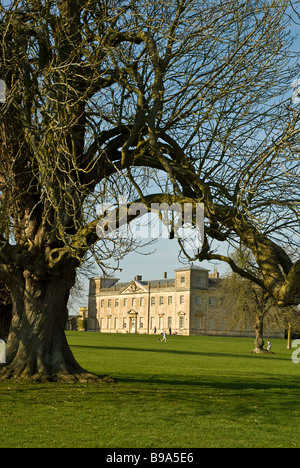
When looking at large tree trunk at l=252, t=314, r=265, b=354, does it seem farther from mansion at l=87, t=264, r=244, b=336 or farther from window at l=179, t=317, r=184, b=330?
window at l=179, t=317, r=184, b=330

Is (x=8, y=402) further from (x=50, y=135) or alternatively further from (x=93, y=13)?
(x=93, y=13)

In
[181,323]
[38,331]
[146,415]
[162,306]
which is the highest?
[162,306]

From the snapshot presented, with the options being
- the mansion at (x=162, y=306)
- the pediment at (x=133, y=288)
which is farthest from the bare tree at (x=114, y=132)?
the pediment at (x=133, y=288)

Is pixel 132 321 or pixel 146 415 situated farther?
pixel 132 321

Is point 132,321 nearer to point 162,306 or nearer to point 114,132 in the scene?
point 162,306

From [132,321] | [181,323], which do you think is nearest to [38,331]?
[181,323]

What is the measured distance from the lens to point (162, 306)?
323 ft

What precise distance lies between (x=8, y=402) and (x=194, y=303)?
83703mm

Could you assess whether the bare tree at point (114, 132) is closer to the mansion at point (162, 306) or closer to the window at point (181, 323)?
the mansion at point (162, 306)

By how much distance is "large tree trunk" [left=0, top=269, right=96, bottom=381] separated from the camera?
510 inches

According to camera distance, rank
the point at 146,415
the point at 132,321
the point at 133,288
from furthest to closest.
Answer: the point at 133,288, the point at 132,321, the point at 146,415

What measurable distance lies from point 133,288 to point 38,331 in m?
93.2

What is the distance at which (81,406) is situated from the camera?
10.4m

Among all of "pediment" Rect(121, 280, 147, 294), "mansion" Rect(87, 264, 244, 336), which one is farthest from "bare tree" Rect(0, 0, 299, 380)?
"pediment" Rect(121, 280, 147, 294)
